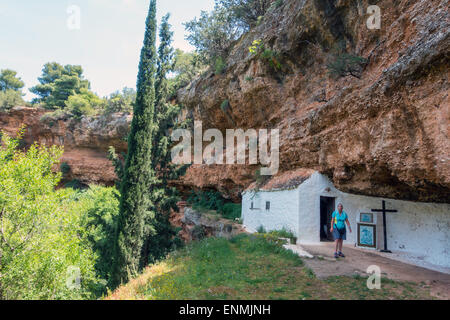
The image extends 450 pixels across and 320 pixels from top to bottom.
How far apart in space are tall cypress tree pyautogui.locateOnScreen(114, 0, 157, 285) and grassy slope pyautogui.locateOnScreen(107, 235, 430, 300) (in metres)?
2.52

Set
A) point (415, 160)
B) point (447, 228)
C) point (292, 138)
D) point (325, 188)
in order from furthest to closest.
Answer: point (292, 138), point (325, 188), point (447, 228), point (415, 160)

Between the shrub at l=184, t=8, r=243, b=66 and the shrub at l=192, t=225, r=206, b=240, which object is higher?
the shrub at l=184, t=8, r=243, b=66

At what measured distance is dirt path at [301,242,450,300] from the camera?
16.5ft

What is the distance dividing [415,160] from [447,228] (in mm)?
2689

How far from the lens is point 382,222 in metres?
8.55

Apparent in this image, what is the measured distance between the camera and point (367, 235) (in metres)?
8.48

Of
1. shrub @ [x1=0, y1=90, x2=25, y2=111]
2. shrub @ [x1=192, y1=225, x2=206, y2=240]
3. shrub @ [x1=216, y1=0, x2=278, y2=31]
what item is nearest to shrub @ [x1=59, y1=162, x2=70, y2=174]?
shrub @ [x1=0, y1=90, x2=25, y2=111]

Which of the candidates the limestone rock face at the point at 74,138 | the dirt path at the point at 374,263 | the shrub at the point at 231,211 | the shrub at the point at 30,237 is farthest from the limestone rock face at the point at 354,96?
the limestone rock face at the point at 74,138

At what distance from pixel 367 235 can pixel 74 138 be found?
26450mm

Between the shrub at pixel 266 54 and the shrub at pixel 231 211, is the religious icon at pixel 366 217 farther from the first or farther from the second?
the shrub at pixel 266 54

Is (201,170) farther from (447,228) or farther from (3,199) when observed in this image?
(447,228)

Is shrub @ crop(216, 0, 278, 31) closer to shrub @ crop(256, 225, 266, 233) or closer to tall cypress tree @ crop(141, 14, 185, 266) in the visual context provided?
tall cypress tree @ crop(141, 14, 185, 266)

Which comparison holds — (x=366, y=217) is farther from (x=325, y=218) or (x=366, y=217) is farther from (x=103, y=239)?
(x=103, y=239)
